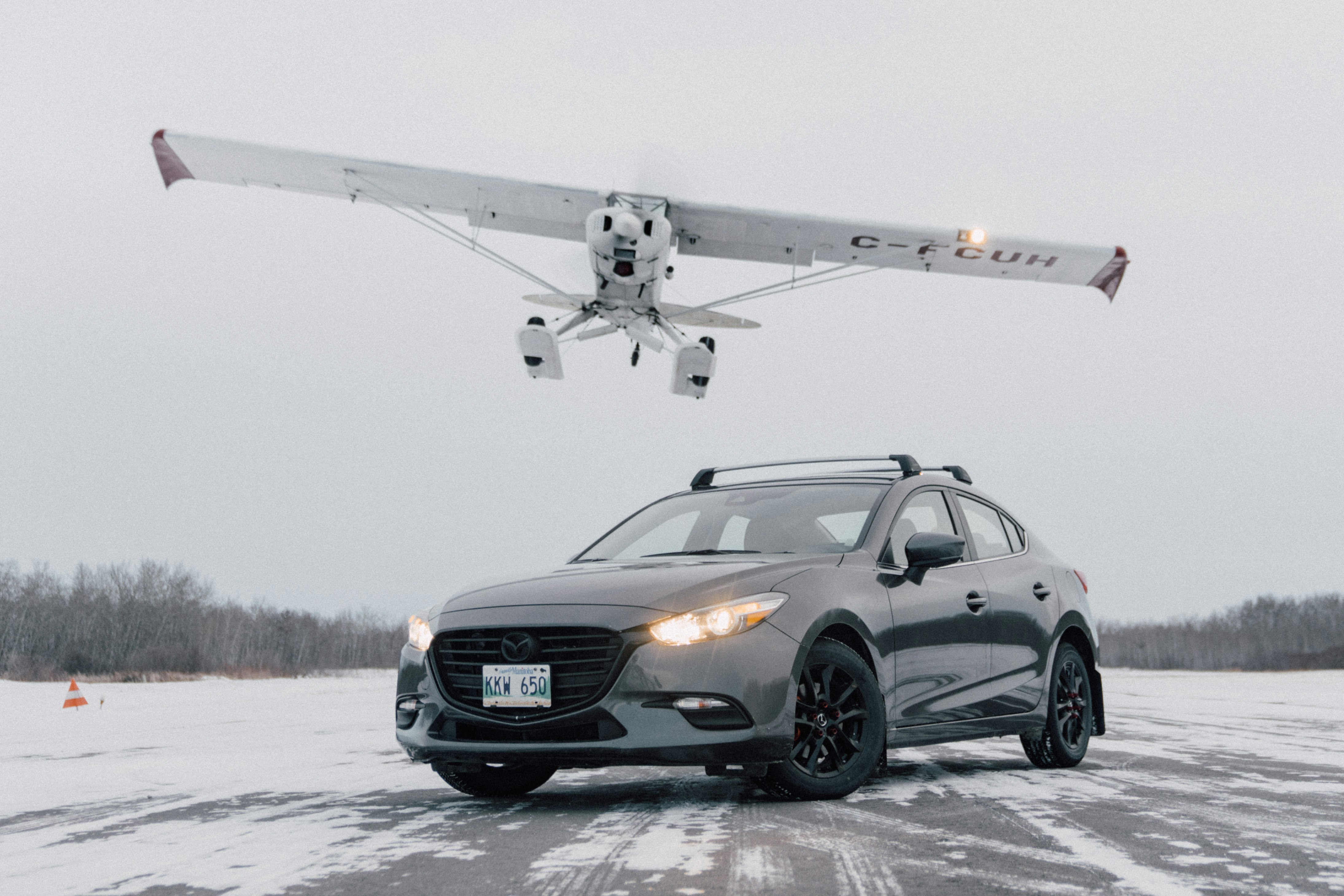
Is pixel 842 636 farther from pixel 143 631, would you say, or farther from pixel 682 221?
pixel 143 631

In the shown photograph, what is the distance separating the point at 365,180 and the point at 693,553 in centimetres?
2240

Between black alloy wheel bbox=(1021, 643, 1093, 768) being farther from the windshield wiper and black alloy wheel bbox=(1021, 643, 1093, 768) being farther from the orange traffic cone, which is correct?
the orange traffic cone

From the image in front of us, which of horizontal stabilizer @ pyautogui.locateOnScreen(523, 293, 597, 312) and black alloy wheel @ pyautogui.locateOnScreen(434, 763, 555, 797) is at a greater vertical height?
horizontal stabilizer @ pyautogui.locateOnScreen(523, 293, 597, 312)

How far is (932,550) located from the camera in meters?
5.45

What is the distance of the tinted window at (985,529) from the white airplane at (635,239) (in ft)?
54.1

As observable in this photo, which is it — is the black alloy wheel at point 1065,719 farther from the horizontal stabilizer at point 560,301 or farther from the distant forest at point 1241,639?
the distant forest at point 1241,639

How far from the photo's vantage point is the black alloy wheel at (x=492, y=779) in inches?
211

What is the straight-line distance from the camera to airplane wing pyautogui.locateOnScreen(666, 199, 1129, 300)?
87.1 ft

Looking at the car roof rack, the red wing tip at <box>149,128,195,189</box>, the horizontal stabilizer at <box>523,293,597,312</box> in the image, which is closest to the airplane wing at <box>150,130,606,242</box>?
the red wing tip at <box>149,128,195,189</box>

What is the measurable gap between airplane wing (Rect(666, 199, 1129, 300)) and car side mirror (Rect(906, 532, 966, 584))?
68.1 ft

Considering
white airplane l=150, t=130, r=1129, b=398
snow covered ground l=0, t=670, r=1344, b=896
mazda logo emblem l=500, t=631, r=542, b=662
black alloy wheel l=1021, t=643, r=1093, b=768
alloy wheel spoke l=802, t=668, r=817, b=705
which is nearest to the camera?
snow covered ground l=0, t=670, r=1344, b=896

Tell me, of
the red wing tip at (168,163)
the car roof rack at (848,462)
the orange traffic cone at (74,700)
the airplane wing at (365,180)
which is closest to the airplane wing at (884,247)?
the airplane wing at (365,180)

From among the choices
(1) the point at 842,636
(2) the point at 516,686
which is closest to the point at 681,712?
(2) the point at 516,686

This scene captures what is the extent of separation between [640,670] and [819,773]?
3.29 ft
